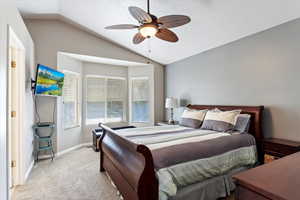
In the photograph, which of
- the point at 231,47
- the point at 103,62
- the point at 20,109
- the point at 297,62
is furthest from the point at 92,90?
the point at 297,62

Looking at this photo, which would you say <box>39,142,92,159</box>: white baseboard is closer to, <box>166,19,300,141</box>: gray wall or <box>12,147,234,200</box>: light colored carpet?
<box>12,147,234,200</box>: light colored carpet

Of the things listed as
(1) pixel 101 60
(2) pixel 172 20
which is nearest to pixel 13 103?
(1) pixel 101 60

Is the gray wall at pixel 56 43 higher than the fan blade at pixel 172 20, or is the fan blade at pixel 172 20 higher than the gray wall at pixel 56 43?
the gray wall at pixel 56 43

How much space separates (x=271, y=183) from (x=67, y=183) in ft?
9.45

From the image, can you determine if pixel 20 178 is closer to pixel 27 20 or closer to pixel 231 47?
pixel 27 20

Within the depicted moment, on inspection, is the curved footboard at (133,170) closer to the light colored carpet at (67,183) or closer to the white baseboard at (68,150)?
the light colored carpet at (67,183)

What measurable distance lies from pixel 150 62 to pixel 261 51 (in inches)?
126

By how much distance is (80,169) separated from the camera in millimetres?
3270

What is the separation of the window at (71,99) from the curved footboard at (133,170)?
2.58 meters

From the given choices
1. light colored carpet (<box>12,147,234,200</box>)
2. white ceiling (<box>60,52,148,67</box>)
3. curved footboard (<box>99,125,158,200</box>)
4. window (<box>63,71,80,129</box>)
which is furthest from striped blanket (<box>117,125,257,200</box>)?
white ceiling (<box>60,52,148,67</box>)

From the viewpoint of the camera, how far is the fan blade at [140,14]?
2.06m

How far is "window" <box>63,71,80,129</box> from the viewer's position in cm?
451

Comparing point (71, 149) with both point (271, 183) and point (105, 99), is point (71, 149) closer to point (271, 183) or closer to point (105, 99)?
point (105, 99)

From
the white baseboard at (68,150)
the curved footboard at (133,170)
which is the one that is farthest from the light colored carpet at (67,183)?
the curved footboard at (133,170)
